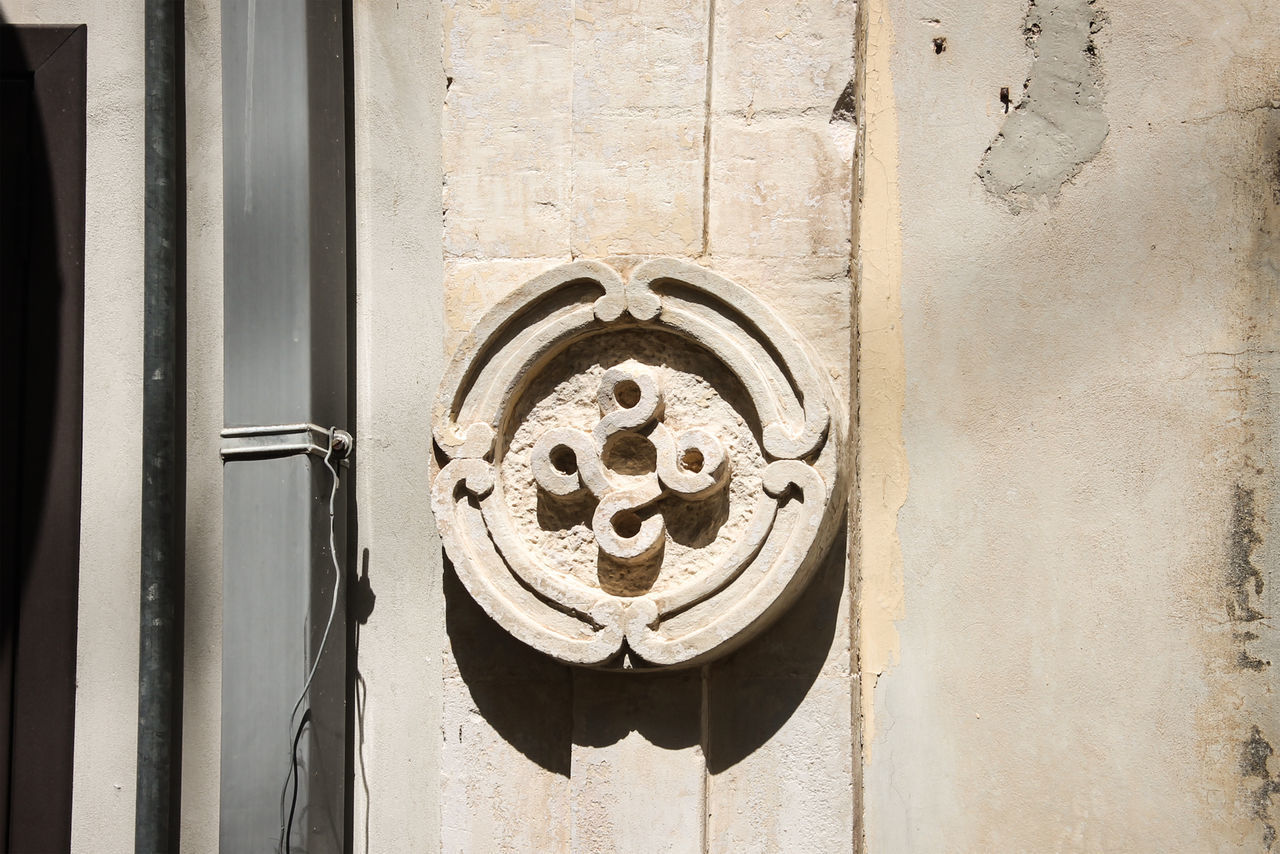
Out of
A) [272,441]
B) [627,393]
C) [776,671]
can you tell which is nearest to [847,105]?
[627,393]

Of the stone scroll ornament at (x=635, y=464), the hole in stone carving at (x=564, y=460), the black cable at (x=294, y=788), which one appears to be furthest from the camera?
the black cable at (x=294, y=788)

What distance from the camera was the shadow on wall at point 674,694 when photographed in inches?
94.9

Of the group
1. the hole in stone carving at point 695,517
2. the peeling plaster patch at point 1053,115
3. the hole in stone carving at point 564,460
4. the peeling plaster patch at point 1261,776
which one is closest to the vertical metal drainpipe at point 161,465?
the hole in stone carving at point 564,460

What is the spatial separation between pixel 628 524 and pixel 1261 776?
1.40m

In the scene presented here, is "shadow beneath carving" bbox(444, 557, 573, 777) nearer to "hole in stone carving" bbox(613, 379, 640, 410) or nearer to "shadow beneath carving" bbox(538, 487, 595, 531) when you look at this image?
"shadow beneath carving" bbox(538, 487, 595, 531)

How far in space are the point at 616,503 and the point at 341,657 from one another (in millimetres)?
848

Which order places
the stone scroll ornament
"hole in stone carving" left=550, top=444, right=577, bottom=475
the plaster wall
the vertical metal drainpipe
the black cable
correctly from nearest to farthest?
the stone scroll ornament → "hole in stone carving" left=550, top=444, right=577, bottom=475 → the black cable → the vertical metal drainpipe → the plaster wall

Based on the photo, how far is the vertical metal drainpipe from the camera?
2.77 meters

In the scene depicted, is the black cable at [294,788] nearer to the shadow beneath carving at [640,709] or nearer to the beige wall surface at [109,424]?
the beige wall surface at [109,424]

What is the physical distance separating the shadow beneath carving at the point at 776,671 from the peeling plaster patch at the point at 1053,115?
92 cm

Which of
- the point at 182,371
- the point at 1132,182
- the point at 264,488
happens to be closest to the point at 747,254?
the point at 1132,182

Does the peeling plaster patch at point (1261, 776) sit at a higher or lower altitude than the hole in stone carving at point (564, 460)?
lower

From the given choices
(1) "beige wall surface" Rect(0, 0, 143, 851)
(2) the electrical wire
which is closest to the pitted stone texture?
(2) the electrical wire

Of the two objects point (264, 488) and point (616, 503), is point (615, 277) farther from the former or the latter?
point (264, 488)
